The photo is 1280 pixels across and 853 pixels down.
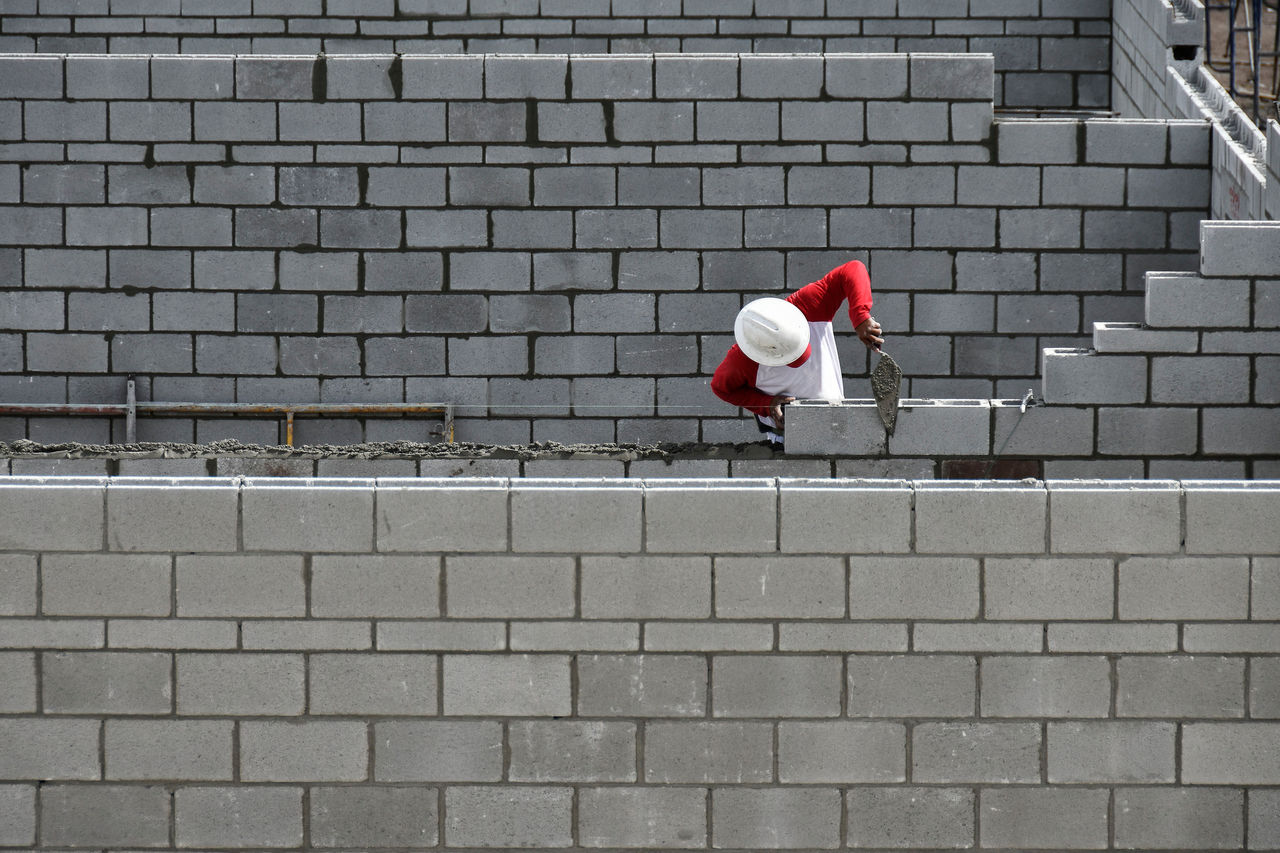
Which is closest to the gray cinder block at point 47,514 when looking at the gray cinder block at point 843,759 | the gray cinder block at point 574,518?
the gray cinder block at point 574,518

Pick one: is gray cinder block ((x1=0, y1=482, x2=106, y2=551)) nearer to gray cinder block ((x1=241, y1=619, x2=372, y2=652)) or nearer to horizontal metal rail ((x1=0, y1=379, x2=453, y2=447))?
gray cinder block ((x1=241, y1=619, x2=372, y2=652))

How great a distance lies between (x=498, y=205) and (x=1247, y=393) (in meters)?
3.82

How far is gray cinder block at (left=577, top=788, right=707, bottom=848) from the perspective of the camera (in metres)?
4.81

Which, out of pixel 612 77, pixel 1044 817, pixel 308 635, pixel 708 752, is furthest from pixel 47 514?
pixel 612 77

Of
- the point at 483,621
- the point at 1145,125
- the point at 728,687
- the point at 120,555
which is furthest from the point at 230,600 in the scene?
the point at 1145,125

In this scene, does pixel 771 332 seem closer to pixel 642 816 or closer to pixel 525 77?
pixel 642 816

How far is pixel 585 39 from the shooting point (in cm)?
1025

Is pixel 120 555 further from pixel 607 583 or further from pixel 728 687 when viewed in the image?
pixel 728 687

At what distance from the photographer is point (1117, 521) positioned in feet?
15.6

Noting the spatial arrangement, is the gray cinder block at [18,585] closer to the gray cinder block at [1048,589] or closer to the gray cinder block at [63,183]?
the gray cinder block at [1048,589]

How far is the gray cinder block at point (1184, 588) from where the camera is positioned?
476 cm

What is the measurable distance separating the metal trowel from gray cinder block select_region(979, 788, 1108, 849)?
1.79 metres

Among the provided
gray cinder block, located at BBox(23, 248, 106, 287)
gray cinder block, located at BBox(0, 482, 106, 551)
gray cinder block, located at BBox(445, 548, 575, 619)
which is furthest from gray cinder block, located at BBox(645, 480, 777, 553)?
gray cinder block, located at BBox(23, 248, 106, 287)

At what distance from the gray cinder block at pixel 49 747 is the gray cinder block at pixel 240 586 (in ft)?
1.59
